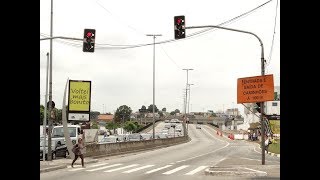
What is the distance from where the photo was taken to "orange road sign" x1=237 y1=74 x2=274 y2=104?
22.3m

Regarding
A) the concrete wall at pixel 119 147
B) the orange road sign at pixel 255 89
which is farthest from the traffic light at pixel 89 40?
the concrete wall at pixel 119 147

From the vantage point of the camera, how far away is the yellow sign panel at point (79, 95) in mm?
29875

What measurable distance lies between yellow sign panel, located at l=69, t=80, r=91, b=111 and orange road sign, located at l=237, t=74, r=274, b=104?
10813 millimetres

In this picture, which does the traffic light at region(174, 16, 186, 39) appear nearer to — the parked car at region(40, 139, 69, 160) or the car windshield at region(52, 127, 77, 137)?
the car windshield at region(52, 127, 77, 137)

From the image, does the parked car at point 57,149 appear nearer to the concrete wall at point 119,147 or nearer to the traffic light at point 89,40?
the concrete wall at point 119,147

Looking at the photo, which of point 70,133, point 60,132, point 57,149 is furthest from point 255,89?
point 60,132

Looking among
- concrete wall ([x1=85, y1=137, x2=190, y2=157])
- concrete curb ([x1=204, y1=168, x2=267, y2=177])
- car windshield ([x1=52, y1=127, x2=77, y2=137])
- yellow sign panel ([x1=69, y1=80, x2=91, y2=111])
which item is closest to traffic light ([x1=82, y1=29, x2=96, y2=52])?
yellow sign panel ([x1=69, y1=80, x2=91, y2=111])

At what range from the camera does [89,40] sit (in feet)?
75.1
